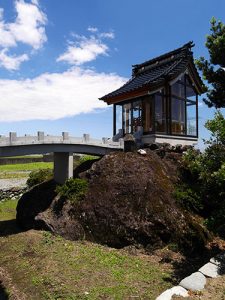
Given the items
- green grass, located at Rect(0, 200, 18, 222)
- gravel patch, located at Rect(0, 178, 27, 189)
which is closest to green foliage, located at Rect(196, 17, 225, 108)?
green grass, located at Rect(0, 200, 18, 222)

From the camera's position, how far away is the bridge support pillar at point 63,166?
23.0 m

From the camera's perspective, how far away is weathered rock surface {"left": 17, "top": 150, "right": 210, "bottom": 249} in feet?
54.8

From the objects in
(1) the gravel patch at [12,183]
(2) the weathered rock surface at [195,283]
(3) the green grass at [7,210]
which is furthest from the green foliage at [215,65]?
(1) the gravel patch at [12,183]

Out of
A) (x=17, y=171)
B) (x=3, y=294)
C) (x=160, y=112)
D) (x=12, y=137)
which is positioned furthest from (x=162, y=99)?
(x=17, y=171)

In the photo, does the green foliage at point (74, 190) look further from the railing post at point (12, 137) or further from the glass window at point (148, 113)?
the glass window at point (148, 113)

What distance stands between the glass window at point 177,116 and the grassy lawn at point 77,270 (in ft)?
47.7

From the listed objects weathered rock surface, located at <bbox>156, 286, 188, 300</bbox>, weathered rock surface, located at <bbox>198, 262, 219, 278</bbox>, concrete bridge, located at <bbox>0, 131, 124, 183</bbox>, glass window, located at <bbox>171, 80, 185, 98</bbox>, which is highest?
glass window, located at <bbox>171, 80, 185, 98</bbox>

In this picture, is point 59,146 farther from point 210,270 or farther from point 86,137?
point 210,270

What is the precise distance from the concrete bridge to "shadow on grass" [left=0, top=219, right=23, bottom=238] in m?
4.54

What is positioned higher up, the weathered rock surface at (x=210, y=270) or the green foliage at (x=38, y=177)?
the green foliage at (x=38, y=177)

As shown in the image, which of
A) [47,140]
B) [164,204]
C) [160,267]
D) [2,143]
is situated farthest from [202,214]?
[2,143]

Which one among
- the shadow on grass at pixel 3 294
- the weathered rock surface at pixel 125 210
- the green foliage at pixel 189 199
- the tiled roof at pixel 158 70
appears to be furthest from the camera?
the tiled roof at pixel 158 70

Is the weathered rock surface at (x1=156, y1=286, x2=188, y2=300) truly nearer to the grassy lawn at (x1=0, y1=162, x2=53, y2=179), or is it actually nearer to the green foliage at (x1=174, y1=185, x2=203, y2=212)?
the green foliage at (x1=174, y1=185, x2=203, y2=212)

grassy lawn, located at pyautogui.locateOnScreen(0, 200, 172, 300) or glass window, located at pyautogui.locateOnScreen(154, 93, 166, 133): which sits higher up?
glass window, located at pyautogui.locateOnScreen(154, 93, 166, 133)
